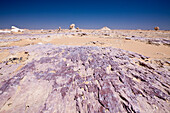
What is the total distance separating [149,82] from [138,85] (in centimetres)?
48

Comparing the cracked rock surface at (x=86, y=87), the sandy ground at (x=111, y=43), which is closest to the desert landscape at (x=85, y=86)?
the cracked rock surface at (x=86, y=87)

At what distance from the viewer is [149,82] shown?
3205 mm

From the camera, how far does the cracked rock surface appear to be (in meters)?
2.53

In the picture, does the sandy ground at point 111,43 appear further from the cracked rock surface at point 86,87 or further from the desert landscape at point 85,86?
the cracked rock surface at point 86,87

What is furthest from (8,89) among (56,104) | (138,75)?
(138,75)

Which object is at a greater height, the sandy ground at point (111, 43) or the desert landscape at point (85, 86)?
the sandy ground at point (111, 43)

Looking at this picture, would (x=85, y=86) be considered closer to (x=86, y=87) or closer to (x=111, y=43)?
(x=86, y=87)

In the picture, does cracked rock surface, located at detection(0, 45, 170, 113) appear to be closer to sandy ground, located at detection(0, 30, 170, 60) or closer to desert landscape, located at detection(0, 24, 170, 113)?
desert landscape, located at detection(0, 24, 170, 113)

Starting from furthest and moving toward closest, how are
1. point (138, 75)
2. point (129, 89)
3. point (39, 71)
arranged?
point (39, 71)
point (138, 75)
point (129, 89)

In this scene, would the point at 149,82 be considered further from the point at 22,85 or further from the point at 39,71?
the point at 22,85

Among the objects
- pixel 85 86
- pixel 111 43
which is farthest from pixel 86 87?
pixel 111 43

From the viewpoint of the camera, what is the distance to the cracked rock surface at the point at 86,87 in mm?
2529

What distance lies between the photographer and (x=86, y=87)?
3.08 m

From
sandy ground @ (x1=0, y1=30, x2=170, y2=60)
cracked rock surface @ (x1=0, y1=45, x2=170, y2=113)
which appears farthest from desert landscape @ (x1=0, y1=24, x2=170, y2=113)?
sandy ground @ (x1=0, y1=30, x2=170, y2=60)
